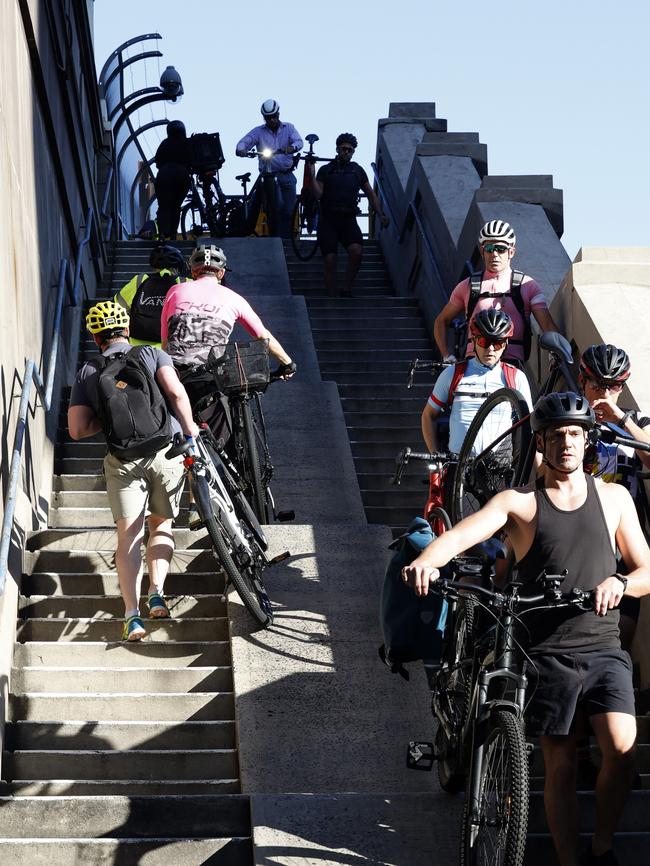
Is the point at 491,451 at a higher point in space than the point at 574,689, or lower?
higher

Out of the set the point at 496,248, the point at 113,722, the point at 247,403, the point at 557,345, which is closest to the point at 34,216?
the point at 247,403

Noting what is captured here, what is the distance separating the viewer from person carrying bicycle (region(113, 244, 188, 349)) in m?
10.5

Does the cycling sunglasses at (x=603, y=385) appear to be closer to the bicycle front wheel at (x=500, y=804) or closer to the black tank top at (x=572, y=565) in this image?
the black tank top at (x=572, y=565)

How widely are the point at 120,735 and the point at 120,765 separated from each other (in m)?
0.21

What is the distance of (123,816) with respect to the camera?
20.3 ft

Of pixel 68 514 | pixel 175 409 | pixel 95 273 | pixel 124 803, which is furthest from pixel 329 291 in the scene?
pixel 124 803

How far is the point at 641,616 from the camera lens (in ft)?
25.6

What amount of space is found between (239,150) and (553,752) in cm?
1386

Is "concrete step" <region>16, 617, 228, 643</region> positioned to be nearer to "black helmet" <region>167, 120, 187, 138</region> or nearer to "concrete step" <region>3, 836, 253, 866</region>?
"concrete step" <region>3, 836, 253, 866</region>

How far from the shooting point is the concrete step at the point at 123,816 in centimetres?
616

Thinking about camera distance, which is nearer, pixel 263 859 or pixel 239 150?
pixel 263 859

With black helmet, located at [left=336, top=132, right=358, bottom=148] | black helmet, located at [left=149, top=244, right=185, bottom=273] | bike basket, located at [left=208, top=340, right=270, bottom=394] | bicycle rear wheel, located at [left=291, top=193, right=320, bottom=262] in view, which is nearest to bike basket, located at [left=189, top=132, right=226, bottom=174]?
bicycle rear wheel, located at [left=291, top=193, right=320, bottom=262]

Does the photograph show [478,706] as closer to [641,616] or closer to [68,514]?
[641,616]

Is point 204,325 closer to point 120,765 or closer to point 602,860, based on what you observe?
point 120,765
